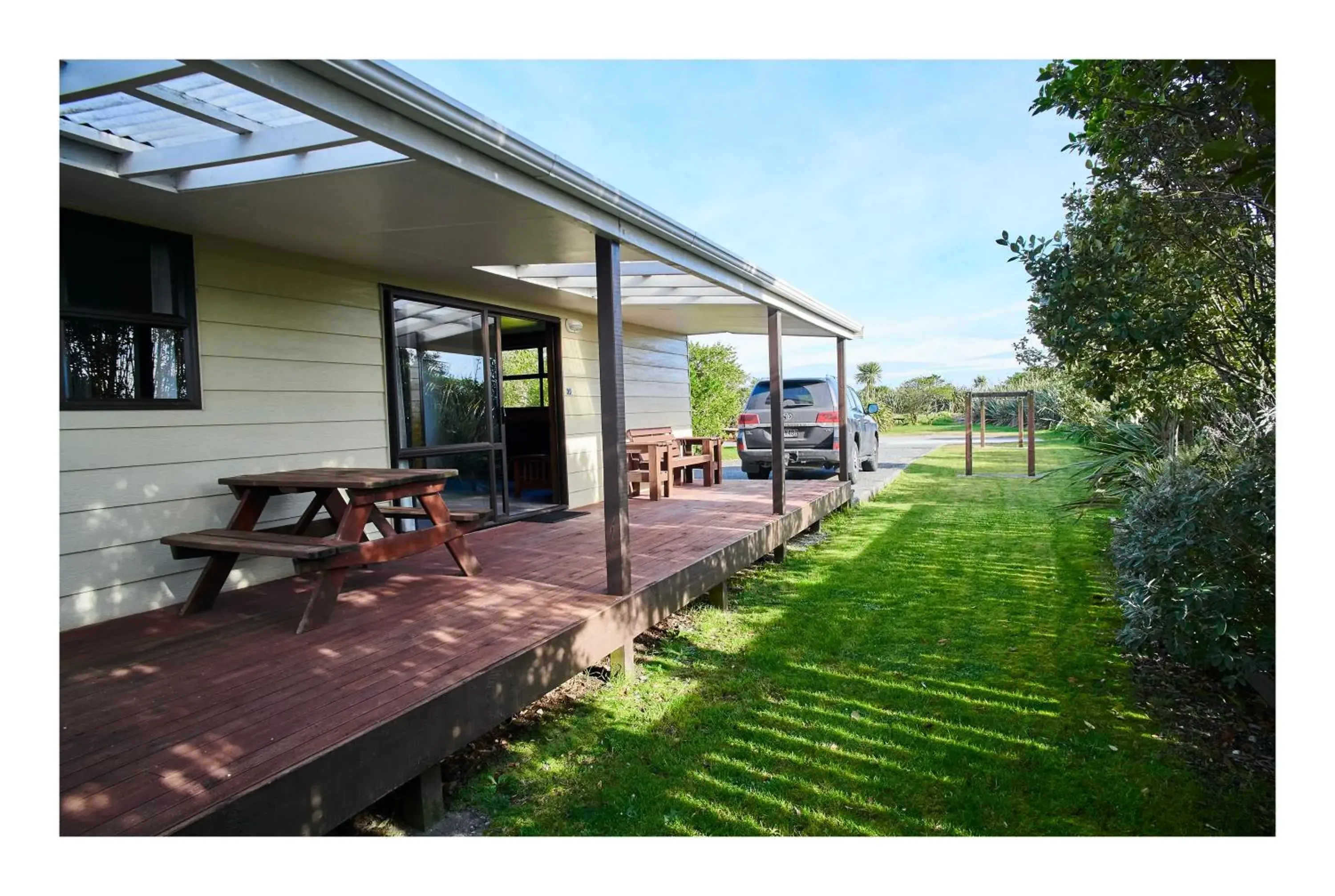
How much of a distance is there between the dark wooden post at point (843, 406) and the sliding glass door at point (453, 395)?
373 centimetres

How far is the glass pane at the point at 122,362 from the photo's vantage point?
12.0 feet

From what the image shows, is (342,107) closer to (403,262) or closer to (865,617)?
(403,262)

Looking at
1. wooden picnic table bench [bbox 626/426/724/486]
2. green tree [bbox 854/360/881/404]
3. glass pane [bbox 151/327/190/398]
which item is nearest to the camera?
glass pane [bbox 151/327/190/398]

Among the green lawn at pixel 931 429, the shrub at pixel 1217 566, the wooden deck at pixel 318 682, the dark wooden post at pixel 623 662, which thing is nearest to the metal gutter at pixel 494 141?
the wooden deck at pixel 318 682

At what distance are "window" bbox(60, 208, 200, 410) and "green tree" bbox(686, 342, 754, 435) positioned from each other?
424 inches

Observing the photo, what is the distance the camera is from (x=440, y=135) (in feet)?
8.96

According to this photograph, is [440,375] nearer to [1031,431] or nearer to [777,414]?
[777,414]

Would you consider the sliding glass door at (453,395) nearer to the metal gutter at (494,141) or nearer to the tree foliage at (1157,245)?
the metal gutter at (494,141)

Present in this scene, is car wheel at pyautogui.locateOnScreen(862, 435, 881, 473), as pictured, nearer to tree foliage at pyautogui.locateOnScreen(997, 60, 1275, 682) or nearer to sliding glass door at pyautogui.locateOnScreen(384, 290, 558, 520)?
sliding glass door at pyautogui.locateOnScreen(384, 290, 558, 520)

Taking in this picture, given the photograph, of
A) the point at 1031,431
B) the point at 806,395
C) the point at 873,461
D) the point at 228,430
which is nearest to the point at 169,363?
the point at 228,430

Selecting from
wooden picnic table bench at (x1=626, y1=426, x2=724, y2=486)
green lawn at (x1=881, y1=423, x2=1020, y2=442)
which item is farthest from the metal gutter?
green lawn at (x1=881, y1=423, x2=1020, y2=442)

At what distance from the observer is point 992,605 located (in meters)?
5.07

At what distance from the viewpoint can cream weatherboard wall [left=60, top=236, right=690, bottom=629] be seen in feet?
12.1
